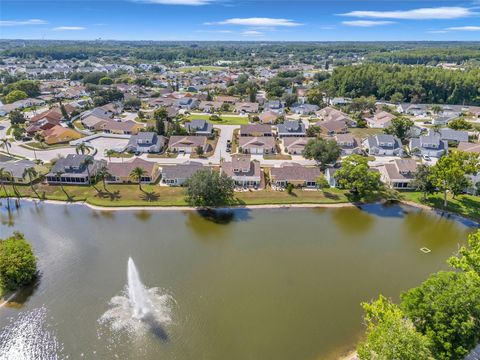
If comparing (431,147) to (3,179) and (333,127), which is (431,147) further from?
(3,179)

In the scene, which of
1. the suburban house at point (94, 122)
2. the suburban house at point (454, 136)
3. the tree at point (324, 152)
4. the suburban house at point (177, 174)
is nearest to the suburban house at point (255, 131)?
the tree at point (324, 152)

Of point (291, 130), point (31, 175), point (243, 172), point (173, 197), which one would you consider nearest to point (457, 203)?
point (243, 172)

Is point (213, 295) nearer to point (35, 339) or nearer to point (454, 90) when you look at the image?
point (35, 339)

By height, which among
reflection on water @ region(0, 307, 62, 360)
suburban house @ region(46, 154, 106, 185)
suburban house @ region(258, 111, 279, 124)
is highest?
suburban house @ region(258, 111, 279, 124)

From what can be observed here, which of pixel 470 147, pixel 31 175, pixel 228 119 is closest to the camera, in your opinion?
pixel 31 175

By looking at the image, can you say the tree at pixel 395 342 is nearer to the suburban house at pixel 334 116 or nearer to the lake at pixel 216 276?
the lake at pixel 216 276

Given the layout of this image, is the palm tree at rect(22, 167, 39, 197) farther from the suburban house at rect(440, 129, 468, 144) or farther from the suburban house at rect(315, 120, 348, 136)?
the suburban house at rect(440, 129, 468, 144)

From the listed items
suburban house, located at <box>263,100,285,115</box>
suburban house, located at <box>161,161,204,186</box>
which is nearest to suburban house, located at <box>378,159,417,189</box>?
suburban house, located at <box>161,161,204,186</box>
